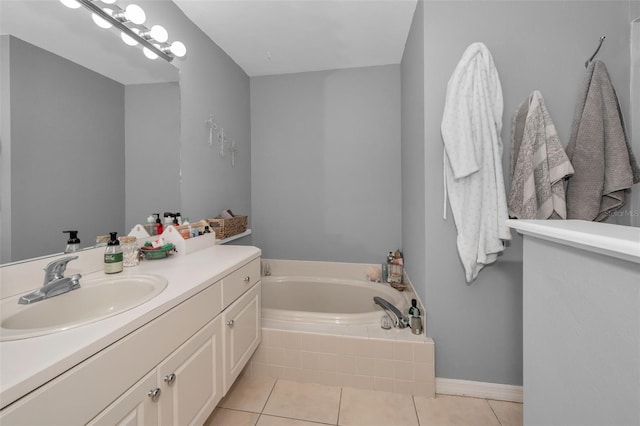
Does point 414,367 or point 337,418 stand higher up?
point 414,367

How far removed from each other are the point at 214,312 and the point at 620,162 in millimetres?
1954

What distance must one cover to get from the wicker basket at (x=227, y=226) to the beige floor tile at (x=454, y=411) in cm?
162

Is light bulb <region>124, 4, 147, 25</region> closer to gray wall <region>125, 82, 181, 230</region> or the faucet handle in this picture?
gray wall <region>125, 82, 181, 230</region>

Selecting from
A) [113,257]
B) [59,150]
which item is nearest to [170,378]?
[113,257]

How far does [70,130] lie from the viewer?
3.48 feet

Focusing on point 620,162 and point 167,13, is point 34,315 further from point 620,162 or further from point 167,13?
point 620,162

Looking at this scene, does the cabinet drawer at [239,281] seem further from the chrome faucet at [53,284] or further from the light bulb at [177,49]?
the light bulb at [177,49]

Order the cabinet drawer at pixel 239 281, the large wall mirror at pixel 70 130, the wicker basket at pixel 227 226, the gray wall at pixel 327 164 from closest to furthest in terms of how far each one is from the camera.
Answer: the large wall mirror at pixel 70 130, the cabinet drawer at pixel 239 281, the wicker basket at pixel 227 226, the gray wall at pixel 327 164

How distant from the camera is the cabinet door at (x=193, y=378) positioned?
89 cm

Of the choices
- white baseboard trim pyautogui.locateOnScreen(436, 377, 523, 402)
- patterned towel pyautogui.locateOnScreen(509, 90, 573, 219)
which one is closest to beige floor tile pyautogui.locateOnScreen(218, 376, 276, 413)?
white baseboard trim pyautogui.locateOnScreen(436, 377, 523, 402)

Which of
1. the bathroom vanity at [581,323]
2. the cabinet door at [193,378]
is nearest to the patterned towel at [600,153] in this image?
the bathroom vanity at [581,323]

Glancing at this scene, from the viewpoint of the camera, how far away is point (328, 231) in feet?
8.49

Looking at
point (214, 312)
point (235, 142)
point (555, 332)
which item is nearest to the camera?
point (555, 332)

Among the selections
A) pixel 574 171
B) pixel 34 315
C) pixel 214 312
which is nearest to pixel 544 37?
pixel 574 171
